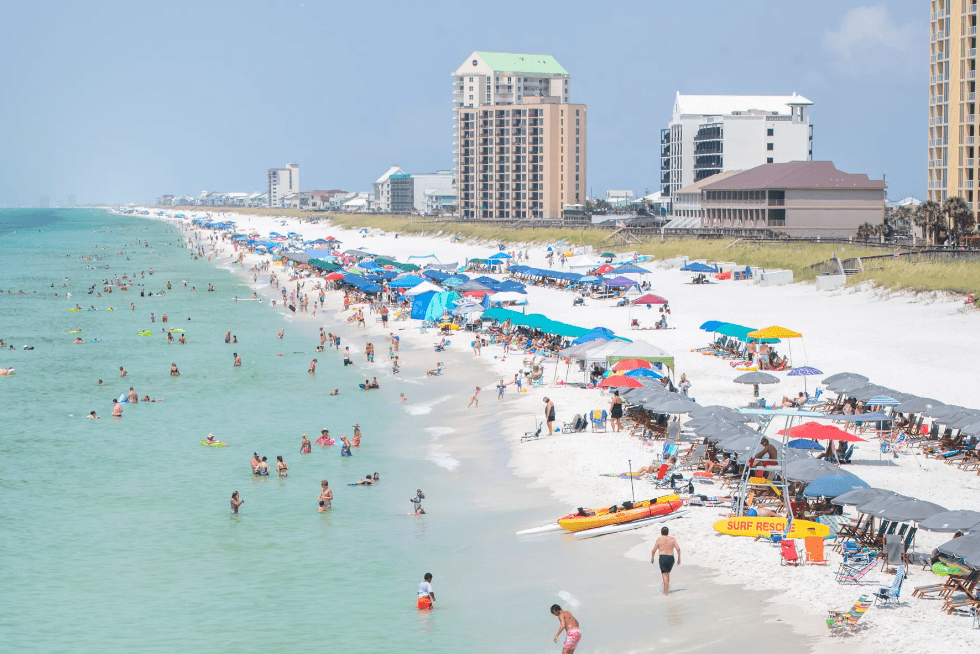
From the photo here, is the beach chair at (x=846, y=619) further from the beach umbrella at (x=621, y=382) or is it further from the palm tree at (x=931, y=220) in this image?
the palm tree at (x=931, y=220)

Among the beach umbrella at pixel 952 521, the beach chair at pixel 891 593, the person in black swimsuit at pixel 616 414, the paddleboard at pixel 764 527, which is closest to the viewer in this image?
the beach chair at pixel 891 593

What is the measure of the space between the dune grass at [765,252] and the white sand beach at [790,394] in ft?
3.79

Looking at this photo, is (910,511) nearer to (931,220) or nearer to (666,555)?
(666,555)

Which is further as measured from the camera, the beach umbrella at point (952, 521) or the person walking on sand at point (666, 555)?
the person walking on sand at point (666, 555)

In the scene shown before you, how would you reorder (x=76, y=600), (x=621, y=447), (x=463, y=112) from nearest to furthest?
(x=76, y=600) < (x=621, y=447) < (x=463, y=112)

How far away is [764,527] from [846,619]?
403cm

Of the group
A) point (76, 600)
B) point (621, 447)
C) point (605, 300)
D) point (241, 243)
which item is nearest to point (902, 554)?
point (621, 447)

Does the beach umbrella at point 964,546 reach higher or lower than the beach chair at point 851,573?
higher

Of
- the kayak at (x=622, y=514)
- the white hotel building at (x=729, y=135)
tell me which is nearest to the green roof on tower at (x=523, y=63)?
the white hotel building at (x=729, y=135)

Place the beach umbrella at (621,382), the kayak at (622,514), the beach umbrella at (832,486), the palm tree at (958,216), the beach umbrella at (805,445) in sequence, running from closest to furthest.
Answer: the beach umbrella at (832,486)
the kayak at (622,514)
the beach umbrella at (805,445)
the beach umbrella at (621,382)
the palm tree at (958,216)

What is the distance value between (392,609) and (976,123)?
60971 mm

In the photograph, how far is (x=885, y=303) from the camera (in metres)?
46.4

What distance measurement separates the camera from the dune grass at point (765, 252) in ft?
152

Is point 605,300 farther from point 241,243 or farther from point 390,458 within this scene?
point 241,243
